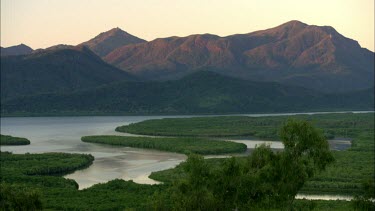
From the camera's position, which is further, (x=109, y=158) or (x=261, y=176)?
(x=109, y=158)

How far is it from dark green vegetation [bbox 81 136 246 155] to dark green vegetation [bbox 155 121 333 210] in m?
78.2

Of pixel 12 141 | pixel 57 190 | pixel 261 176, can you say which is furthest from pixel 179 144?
pixel 261 176

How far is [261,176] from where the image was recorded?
2079 inches

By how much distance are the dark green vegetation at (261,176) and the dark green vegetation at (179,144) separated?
78.2 m

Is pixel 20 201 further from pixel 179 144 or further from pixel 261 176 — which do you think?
pixel 179 144

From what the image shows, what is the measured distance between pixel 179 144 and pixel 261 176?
318 feet

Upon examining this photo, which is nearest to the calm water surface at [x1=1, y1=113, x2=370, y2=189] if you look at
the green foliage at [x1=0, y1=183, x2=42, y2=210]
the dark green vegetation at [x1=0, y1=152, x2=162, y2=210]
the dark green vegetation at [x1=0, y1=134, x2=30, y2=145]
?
the dark green vegetation at [x1=0, y1=134, x2=30, y2=145]

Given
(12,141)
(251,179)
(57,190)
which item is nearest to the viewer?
(251,179)

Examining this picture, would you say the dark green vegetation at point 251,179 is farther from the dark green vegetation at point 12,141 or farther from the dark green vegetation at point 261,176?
the dark green vegetation at point 12,141

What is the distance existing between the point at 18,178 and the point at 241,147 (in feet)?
220

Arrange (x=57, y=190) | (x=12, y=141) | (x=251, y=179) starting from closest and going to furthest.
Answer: (x=251, y=179) → (x=57, y=190) → (x=12, y=141)

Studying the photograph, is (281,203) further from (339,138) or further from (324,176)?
(339,138)

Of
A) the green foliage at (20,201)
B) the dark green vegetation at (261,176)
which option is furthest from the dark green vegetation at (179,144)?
the green foliage at (20,201)

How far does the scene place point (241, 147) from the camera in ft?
473
